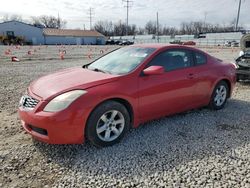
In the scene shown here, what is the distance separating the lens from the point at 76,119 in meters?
3.24

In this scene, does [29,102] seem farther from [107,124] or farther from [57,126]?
[107,124]

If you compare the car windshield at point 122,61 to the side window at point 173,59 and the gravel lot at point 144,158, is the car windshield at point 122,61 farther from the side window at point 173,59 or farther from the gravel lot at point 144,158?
the gravel lot at point 144,158

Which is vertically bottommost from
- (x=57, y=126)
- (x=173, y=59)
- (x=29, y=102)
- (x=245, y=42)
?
(x=57, y=126)

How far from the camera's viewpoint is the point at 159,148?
143 inches

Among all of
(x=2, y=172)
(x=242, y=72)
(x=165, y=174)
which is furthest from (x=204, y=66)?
(x=2, y=172)

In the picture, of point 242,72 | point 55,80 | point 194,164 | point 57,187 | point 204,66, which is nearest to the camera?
point 57,187

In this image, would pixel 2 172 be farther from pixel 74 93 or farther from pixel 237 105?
pixel 237 105

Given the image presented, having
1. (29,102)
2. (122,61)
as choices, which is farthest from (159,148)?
(29,102)

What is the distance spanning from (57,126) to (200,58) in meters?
3.29

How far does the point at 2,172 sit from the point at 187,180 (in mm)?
2274

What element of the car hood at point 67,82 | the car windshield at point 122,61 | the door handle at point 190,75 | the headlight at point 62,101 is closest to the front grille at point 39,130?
the headlight at point 62,101

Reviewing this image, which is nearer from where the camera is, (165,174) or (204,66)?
(165,174)

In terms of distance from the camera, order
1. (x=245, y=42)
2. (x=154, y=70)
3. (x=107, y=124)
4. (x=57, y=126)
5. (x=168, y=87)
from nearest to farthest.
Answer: (x=57, y=126), (x=107, y=124), (x=154, y=70), (x=168, y=87), (x=245, y=42)

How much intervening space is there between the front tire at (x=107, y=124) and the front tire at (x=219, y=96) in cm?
246
